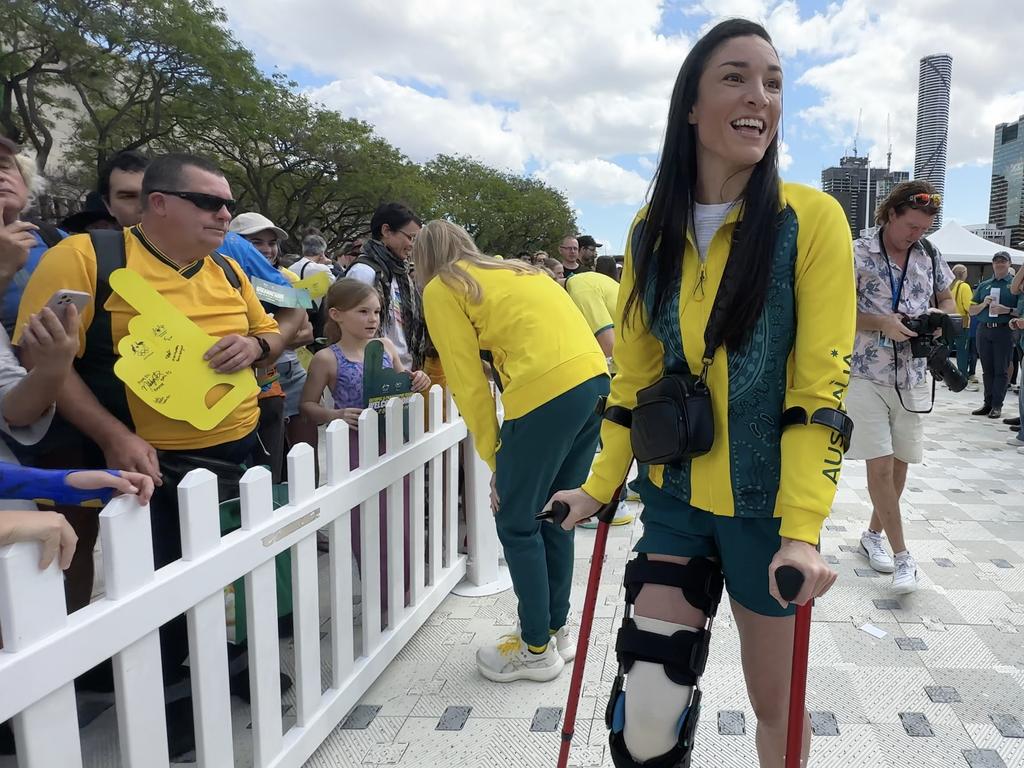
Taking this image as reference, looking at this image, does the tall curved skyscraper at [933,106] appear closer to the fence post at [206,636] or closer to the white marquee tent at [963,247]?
the white marquee tent at [963,247]

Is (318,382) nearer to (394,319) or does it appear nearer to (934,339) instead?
(394,319)

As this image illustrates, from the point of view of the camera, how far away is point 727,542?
158 cm

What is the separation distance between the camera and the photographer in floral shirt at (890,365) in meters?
3.46

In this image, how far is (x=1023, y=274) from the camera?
7016 mm

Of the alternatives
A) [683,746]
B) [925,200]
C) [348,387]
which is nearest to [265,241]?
[348,387]

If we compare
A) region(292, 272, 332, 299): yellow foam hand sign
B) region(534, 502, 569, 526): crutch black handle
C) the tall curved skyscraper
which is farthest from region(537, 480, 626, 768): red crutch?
the tall curved skyscraper

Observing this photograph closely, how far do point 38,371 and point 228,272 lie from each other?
848mm

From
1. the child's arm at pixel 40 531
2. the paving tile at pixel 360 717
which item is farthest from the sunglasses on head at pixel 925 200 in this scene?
the child's arm at pixel 40 531

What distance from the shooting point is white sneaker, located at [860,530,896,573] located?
11.9ft

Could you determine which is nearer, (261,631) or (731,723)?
(261,631)

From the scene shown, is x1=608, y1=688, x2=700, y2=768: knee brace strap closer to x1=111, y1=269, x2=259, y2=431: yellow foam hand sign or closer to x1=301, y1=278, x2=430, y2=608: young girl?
x1=111, y1=269, x2=259, y2=431: yellow foam hand sign

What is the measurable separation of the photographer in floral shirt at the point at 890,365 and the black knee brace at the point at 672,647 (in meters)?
2.25

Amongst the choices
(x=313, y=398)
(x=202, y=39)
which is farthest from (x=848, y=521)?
(x=202, y=39)

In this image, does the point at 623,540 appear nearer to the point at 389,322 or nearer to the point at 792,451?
the point at 389,322
